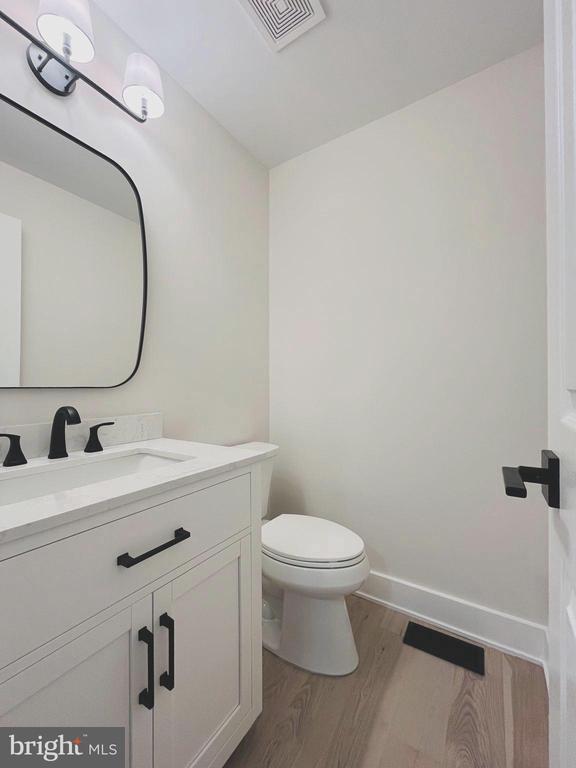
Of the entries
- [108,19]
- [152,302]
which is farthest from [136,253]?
[108,19]

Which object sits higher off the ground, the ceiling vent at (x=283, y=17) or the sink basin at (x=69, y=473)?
the ceiling vent at (x=283, y=17)

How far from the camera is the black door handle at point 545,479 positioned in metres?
0.46

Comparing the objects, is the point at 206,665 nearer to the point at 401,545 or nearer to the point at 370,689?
the point at 370,689

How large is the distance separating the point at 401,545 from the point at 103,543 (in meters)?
1.42

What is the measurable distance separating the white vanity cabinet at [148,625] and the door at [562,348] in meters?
0.68

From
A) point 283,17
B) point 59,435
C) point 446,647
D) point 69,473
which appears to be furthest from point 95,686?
point 283,17

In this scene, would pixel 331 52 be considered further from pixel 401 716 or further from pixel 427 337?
pixel 401 716

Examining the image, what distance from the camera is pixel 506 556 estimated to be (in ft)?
4.55

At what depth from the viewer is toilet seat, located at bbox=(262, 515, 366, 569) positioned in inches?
48.2

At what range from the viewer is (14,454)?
0.89 m

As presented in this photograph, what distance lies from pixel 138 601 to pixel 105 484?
0.25 m

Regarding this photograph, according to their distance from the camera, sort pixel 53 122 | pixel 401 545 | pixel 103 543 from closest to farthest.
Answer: pixel 103 543, pixel 53 122, pixel 401 545

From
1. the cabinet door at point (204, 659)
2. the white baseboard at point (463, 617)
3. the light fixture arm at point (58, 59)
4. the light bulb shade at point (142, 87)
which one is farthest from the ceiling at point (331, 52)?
the white baseboard at point (463, 617)

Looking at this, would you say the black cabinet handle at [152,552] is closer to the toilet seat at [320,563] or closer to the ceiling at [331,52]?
the toilet seat at [320,563]
